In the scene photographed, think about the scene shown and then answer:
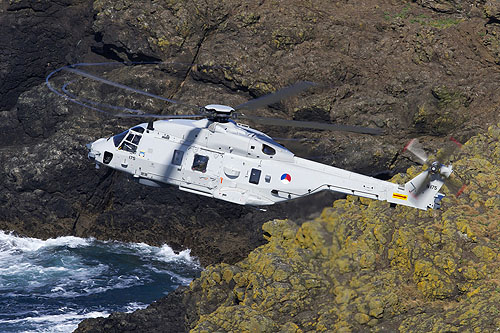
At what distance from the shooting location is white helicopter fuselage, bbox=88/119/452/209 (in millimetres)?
35906

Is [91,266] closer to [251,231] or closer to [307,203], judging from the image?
[251,231]

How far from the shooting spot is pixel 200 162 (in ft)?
122

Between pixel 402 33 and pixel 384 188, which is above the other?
pixel 402 33

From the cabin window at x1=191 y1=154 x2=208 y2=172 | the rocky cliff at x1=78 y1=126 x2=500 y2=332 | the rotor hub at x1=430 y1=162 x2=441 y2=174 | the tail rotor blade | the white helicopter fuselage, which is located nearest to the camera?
the rotor hub at x1=430 y1=162 x2=441 y2=174

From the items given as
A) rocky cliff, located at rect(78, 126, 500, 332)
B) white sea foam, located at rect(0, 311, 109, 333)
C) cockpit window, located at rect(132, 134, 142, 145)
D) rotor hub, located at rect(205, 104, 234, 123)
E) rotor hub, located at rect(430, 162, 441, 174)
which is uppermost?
rotor hub, located at rect(205, 104, 234, 123)

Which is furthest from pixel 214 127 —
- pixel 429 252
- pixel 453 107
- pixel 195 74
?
pixel 453 107

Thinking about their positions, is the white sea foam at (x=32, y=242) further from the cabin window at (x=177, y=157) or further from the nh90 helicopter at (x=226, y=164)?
the cabin window at (x=177, y=157)

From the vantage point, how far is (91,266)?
48531mm

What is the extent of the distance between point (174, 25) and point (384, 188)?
25.6 metres

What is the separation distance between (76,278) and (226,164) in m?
16.3

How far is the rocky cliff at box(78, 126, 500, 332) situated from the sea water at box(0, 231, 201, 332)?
479cm

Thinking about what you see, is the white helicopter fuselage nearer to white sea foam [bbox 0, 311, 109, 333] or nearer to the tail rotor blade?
the tail rotor blade

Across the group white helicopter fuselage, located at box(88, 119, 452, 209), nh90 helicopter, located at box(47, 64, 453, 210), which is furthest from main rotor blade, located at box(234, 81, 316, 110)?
white helicopter fuselage, located at box(88, 119, 452, 209)

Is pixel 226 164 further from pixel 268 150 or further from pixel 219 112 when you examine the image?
pixel 219 112
